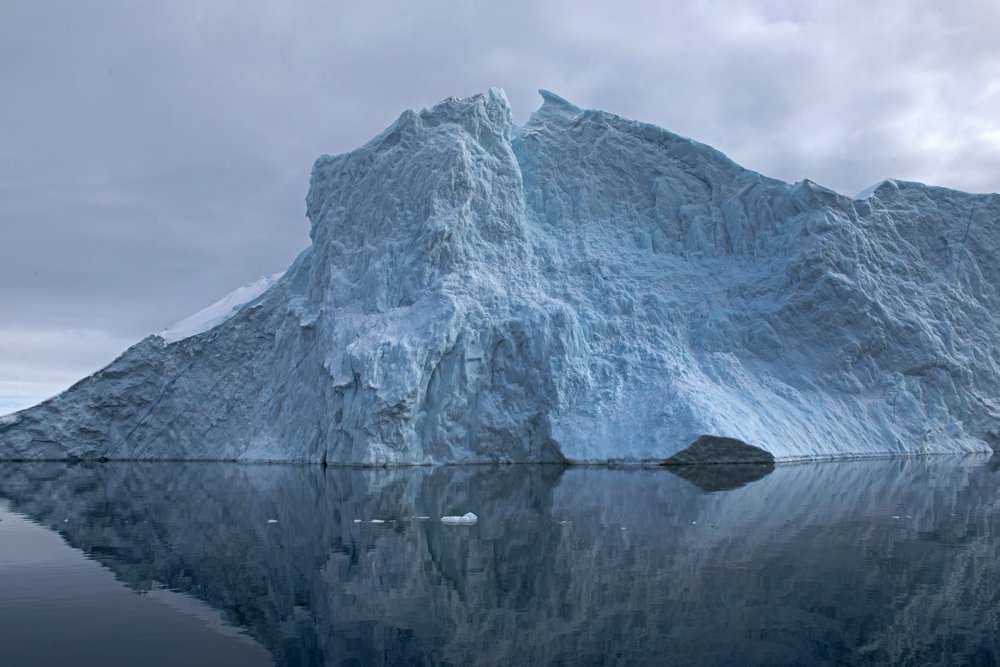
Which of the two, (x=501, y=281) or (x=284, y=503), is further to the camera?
(x=501, y=281)

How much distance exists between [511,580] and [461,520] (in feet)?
13.8

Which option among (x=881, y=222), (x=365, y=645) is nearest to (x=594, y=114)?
(x=881, y=222)

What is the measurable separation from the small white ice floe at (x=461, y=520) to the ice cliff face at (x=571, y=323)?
13.6 m

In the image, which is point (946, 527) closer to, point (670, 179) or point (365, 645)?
point (365, 645)

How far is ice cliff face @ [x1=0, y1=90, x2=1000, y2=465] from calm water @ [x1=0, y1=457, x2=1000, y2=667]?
11.7 meters

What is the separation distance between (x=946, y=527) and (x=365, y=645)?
9.23m

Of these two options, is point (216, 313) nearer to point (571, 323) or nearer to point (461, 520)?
point (571, 323)

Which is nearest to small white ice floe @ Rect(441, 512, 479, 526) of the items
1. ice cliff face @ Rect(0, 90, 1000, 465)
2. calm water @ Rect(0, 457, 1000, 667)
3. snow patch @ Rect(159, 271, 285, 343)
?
calm water @ Rect(0, 457, 1000, 667)

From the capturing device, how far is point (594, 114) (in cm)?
3625

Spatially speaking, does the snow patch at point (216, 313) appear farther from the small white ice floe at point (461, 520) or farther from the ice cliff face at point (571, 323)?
the small white ice floe at point (461, 520)

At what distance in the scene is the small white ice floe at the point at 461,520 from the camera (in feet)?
39.3

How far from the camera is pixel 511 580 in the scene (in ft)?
26.1

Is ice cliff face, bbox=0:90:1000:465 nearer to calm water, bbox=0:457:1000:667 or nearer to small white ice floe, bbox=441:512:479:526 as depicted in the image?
calm water, bbox=0:457:1000:667

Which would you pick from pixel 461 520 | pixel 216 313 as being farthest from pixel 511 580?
pixel 216 313
